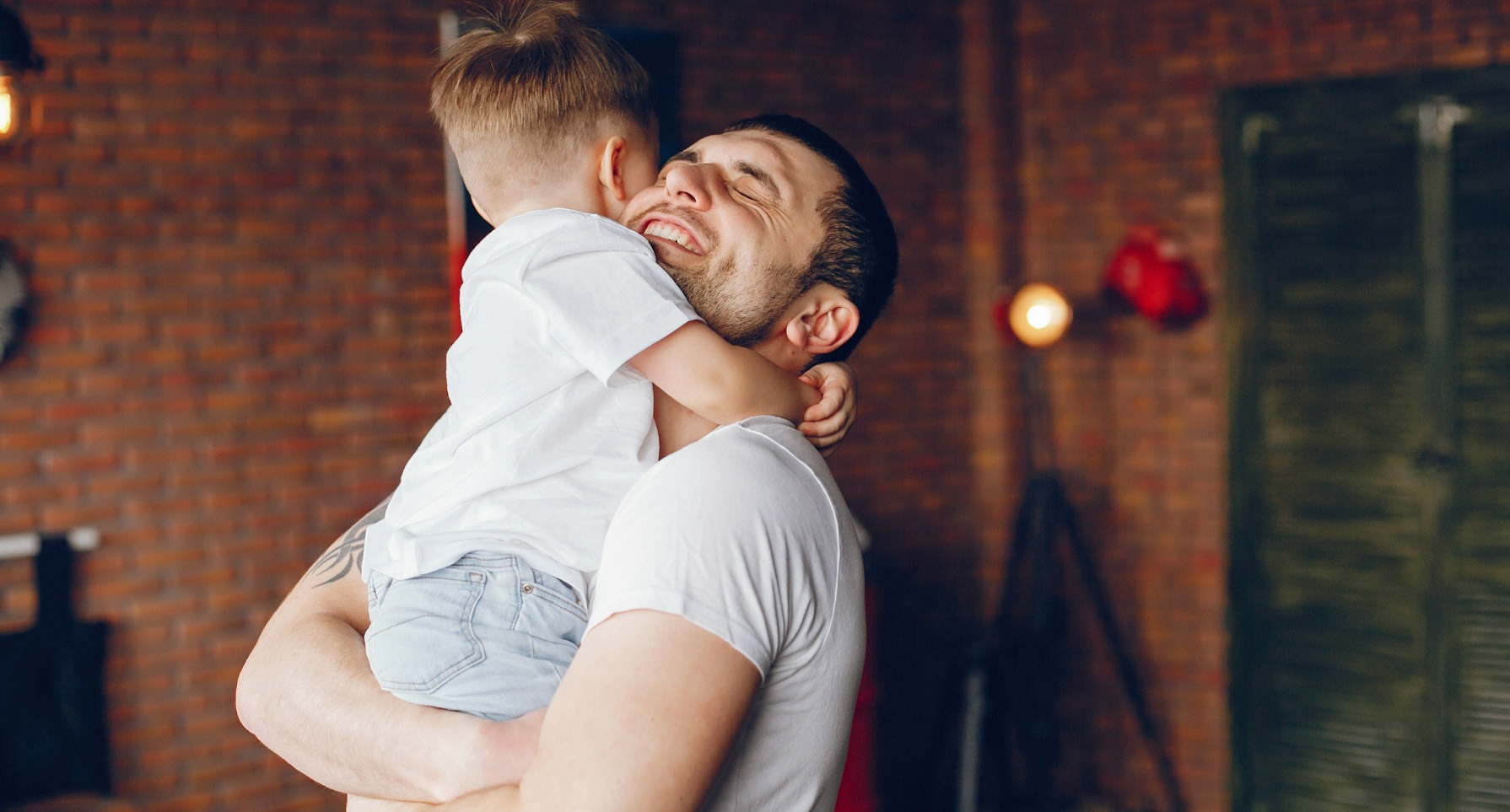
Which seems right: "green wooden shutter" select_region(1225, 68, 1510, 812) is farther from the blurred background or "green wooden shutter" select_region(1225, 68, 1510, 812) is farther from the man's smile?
the man's smile

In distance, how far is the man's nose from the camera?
1.27m

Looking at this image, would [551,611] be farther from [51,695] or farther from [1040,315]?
[1040,315]

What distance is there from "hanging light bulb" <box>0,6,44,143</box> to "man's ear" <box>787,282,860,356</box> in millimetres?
1730

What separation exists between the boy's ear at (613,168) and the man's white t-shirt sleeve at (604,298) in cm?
18

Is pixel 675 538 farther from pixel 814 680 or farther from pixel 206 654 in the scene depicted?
pixel 206 654

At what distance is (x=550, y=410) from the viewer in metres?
1.21

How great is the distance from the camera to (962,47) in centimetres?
478

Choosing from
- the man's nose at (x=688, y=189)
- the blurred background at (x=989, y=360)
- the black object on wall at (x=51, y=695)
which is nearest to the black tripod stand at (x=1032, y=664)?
the blurred background at (x=989, y=360)

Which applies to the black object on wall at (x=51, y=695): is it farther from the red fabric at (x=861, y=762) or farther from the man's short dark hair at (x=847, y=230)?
the man's short dark hair at (x=847, y=230)

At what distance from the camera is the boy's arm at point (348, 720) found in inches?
40.8

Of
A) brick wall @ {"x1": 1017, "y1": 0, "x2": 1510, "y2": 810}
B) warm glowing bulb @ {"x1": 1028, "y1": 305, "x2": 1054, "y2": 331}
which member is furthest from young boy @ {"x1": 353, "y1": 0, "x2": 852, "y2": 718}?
brick wall @ {"x1": 1017, "y1": 0, "x2": 1510, "y2": 810}

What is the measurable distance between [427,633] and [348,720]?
4.4 inches

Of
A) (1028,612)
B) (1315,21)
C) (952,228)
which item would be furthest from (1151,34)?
(1028,612)

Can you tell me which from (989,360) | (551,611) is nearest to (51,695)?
(551,611)
